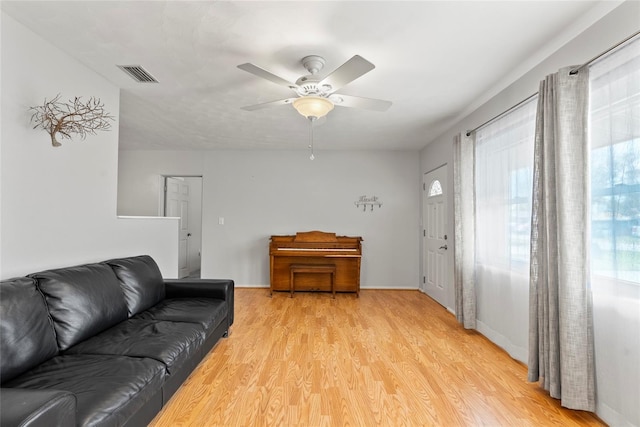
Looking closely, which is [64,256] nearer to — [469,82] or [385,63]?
[385,63]

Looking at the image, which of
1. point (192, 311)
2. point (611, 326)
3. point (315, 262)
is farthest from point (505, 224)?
point (315, 262)

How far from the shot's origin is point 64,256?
2.31 m

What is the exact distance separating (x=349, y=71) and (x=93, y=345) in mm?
2258

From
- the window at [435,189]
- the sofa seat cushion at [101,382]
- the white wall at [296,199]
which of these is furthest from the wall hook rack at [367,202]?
the sofa seat cushion at [101,382]

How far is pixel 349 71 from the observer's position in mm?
1926

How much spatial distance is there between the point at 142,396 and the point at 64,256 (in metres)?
1.46

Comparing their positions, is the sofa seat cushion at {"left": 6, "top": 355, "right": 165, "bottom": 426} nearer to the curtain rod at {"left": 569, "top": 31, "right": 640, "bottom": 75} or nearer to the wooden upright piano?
the curtain rod at {"left": 569, "top": 31, "right": 640, "bottom": 75}

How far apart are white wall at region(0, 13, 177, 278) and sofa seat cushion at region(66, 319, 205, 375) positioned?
0.69 meters

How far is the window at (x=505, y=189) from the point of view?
2510mm

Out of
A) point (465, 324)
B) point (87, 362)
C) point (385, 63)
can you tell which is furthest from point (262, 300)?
point (385, 63)

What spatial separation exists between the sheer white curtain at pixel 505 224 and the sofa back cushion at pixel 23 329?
327 cm

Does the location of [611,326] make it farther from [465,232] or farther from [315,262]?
[315,262]

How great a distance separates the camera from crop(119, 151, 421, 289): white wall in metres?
5.41

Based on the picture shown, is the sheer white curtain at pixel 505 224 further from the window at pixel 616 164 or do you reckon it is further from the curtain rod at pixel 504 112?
the window at pixel 616 164
